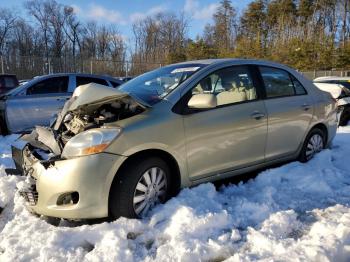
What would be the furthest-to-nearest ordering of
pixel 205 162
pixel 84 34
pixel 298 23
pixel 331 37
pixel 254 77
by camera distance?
pixel 84 34 < pixel 298 23 < pixel 331 37 < pixel 254 77 < pixel 205 162

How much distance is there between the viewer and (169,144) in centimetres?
396

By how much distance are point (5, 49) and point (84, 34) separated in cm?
1297

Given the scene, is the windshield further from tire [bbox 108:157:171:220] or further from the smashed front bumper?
the smashed front bumper

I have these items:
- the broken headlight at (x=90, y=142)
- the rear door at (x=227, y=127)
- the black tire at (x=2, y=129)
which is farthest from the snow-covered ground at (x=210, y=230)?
the black tire at (x=2, y=129)

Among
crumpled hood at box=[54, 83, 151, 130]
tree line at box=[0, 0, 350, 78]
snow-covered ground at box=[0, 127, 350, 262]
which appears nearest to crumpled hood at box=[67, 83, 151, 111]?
crumpled hood at box=[54, 83, 151, 130]

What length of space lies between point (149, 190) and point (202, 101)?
1030 mm

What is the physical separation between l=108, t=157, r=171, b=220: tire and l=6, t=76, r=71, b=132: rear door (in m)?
5.40

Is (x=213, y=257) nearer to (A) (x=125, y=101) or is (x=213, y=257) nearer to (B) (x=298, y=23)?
(A) (x=125, y=101)

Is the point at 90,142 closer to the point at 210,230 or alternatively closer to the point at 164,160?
the point at 164,160

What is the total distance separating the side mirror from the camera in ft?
13.3

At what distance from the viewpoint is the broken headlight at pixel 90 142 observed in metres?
3.55

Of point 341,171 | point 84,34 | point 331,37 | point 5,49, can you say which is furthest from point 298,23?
point 341,171

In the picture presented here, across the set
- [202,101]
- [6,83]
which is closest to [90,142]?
[202,101]

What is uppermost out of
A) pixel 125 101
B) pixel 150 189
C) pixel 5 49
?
pixel 5 49
